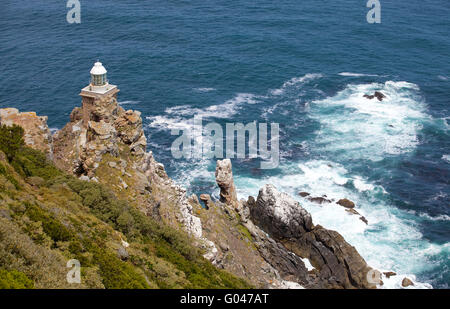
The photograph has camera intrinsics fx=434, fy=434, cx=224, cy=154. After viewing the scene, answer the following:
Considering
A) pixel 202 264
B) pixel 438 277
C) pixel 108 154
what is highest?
pixel 108 154

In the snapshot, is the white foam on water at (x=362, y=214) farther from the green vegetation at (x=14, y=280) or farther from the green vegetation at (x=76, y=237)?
the green vegetation at (x=14, y=280)

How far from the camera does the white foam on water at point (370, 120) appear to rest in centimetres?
8838

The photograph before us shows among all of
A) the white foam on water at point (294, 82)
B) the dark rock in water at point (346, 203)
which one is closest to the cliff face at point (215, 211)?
the dark rock in water at point (346, 203)

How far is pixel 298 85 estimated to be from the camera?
368 feet

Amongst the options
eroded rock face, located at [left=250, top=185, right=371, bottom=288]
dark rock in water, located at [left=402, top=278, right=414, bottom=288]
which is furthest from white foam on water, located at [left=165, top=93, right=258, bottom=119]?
dark rock in water, located at [left=402, top=278, right=414, bottom=288]

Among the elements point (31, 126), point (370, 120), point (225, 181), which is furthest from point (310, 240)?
point (370, 120)

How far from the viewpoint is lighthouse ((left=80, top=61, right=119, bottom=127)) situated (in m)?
50.5

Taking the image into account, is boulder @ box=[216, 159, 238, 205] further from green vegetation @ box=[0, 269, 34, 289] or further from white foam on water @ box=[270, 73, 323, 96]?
white foam on water @ box=[270, 73, 323, 96]

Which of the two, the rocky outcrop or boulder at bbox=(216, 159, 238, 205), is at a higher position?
the rocky outcrop

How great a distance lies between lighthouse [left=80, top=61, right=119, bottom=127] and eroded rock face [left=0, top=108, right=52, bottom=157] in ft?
27.6

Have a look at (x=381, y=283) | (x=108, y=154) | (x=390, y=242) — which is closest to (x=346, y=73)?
(x=390, y=242)

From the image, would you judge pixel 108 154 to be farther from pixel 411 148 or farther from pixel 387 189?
pixel 411 148

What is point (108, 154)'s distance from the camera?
137ft
